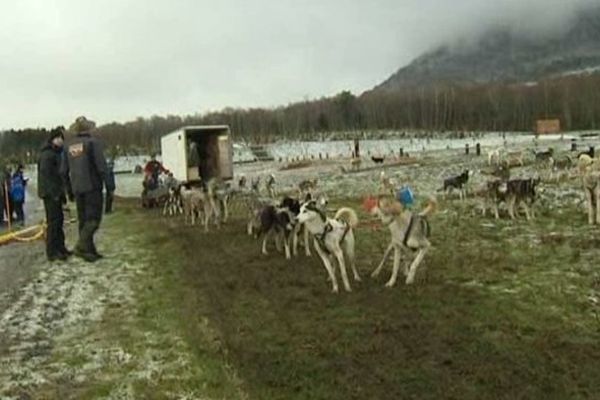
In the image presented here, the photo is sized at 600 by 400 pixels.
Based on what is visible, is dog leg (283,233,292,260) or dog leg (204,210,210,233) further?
dog leg (204,210,210,233)

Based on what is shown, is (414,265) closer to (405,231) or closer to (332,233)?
(405,231)

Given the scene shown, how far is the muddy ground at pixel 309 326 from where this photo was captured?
21.5 feet

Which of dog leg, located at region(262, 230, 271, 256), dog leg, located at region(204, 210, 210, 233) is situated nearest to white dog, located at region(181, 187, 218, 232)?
dog leg, located at region(204, 210, 210, 233)

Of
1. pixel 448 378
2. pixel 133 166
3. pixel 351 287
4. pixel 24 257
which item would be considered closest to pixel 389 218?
pixel 351 287

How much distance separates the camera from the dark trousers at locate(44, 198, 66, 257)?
13.3 m

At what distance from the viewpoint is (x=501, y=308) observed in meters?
8.73

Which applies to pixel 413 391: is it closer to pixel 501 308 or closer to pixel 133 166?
pixel 501 308

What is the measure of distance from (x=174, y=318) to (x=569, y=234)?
777cm

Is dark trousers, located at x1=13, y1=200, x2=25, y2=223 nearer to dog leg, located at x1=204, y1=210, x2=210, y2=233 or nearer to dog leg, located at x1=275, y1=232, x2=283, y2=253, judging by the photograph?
dog leg, located at x1=204, y1=210, x2=210, y2=233

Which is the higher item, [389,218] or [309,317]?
[389,218]

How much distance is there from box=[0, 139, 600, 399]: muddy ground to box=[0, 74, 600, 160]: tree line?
93.7m

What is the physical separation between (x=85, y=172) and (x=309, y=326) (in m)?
5.82

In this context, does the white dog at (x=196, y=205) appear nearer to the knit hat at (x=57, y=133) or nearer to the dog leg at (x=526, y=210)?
the knit hat at (x=57, y=133)

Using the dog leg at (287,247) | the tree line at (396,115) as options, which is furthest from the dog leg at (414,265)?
the tree line at (396,115)
